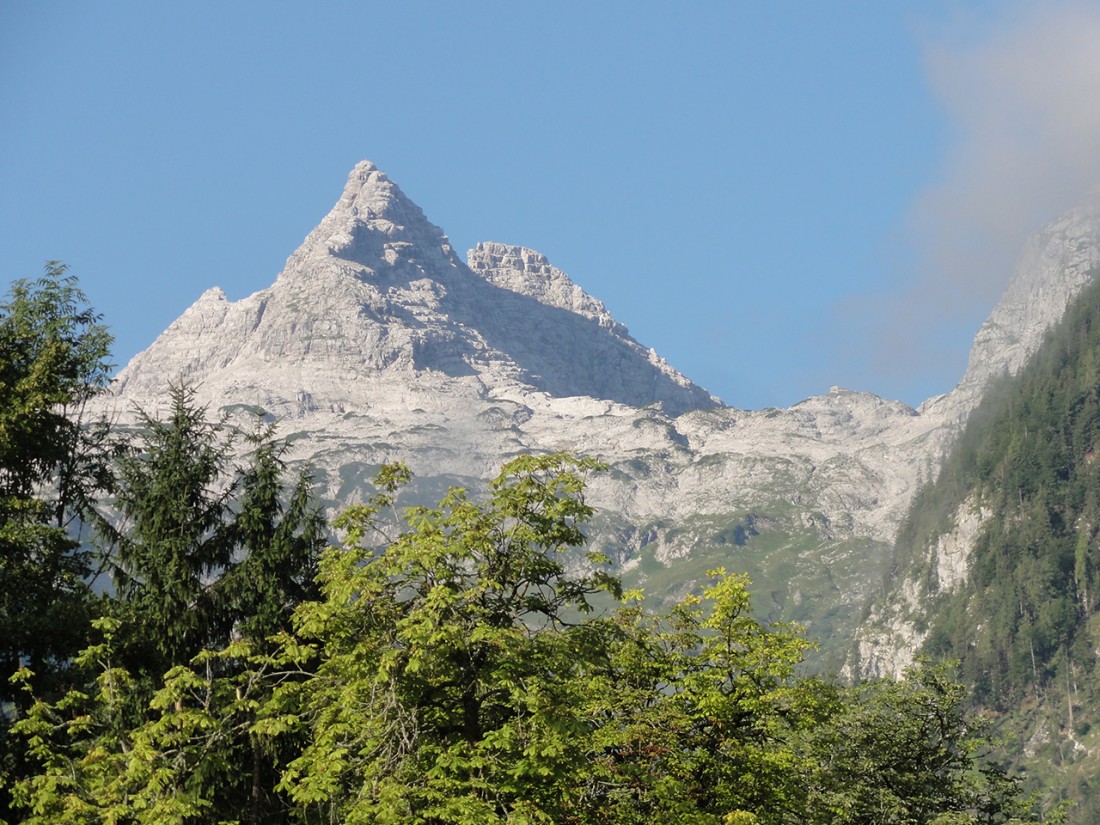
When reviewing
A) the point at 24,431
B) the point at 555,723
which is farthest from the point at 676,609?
the point at 24,431

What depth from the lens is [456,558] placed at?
35781 millimetres

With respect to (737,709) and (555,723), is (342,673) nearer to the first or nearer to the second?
(555,723)

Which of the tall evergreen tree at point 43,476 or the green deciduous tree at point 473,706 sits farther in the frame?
the tall evergreen tree at point 43,476

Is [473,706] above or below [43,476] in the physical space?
below

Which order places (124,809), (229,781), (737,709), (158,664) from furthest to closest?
(158,664) → (229,781) → (737,709) → (124,809)

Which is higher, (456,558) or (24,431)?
(24,431)

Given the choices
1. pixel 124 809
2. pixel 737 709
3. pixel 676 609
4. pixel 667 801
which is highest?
pixel 676 609

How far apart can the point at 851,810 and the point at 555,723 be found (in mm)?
29451

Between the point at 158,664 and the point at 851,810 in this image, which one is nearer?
the point at 158,664

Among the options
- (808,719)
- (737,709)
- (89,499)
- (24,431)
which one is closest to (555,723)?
(737,709)

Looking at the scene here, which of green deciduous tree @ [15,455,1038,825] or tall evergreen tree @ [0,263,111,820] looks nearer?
green deciduous tree @ [15,455,1038,825]

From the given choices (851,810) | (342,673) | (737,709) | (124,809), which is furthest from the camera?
(851,810)

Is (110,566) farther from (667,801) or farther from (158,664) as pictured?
(667,801)

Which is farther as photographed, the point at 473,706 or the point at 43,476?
the point at 43,476
